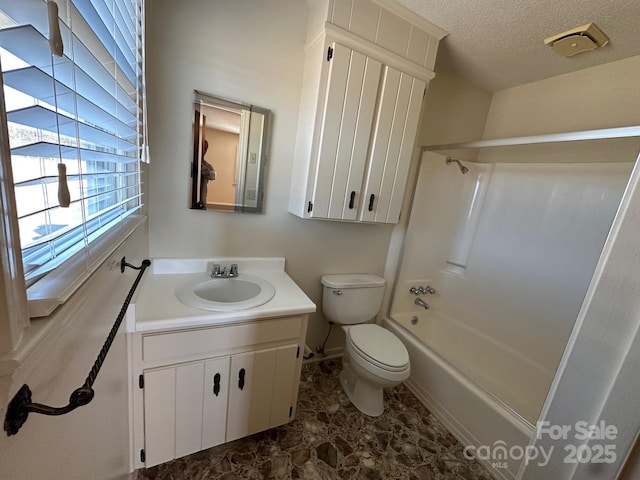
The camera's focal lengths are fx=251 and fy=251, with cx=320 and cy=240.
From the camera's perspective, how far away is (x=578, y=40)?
132 cm

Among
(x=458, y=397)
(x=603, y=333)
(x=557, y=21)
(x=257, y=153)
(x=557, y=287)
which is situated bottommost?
(x=458, y=397)

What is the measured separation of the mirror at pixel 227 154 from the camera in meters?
1.30

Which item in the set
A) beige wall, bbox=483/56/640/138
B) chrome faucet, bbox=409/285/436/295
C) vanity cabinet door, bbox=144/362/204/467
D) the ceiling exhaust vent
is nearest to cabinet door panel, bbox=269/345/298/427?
vanity cabinet door, bbox=144/362/204/467

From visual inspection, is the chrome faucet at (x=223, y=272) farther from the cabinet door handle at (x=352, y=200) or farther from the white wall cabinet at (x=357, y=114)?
the cabinet door handle at (x=352, y=200)

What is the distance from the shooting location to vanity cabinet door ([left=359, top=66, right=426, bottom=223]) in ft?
4.60

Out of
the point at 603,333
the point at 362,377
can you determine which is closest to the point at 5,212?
the point at 603,333

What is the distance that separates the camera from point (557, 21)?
1.22 metres

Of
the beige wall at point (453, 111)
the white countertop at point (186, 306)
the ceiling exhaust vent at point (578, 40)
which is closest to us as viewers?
the white countertop at point (186, 306)

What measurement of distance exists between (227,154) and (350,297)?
1.18m

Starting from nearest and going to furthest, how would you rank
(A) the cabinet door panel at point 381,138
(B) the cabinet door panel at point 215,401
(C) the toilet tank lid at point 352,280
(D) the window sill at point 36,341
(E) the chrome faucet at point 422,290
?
(D) the window sill at point 36,341 < (B) the cabinet door panel at point 215,401 < (A) the cabinet door panel at point 381,138 < (C) the toilet tank lid at point 352,280 < (E) the chrome faucet at point 422,290

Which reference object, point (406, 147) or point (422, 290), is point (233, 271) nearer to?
point (406, 147)

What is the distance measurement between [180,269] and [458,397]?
5.90 ft

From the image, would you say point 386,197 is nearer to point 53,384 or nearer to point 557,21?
point 557,21

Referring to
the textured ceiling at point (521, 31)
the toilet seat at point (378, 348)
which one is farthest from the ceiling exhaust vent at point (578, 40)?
the toilet seat at point (378, 348)
